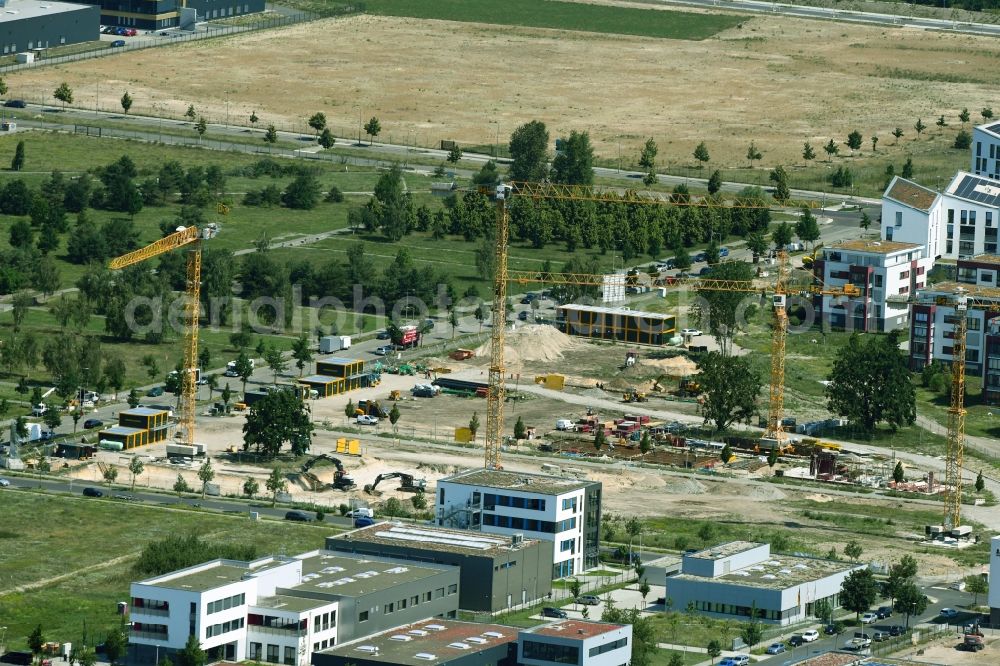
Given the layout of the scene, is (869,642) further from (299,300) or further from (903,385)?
(299,300)

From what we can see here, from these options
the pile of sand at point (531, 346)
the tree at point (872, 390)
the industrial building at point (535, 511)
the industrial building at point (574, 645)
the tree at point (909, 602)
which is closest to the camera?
the industrial building at point (574, 645)

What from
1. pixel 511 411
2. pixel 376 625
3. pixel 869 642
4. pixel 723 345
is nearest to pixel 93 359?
pixel 511 411

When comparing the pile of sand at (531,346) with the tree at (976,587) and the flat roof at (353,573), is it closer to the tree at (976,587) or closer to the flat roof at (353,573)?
the tree at (976,587)

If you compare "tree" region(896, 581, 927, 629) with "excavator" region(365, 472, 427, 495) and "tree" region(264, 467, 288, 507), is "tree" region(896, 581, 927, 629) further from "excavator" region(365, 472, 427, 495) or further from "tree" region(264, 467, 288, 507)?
"tree" region(264, 467, 288, 507)

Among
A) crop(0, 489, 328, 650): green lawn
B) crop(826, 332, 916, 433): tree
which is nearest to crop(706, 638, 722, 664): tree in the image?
crop(0, 489, 328, 650): green lawn

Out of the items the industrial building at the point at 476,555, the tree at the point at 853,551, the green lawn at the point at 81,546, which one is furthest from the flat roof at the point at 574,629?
the tree at the point at 853,551

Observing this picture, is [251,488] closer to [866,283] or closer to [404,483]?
[404,483]
